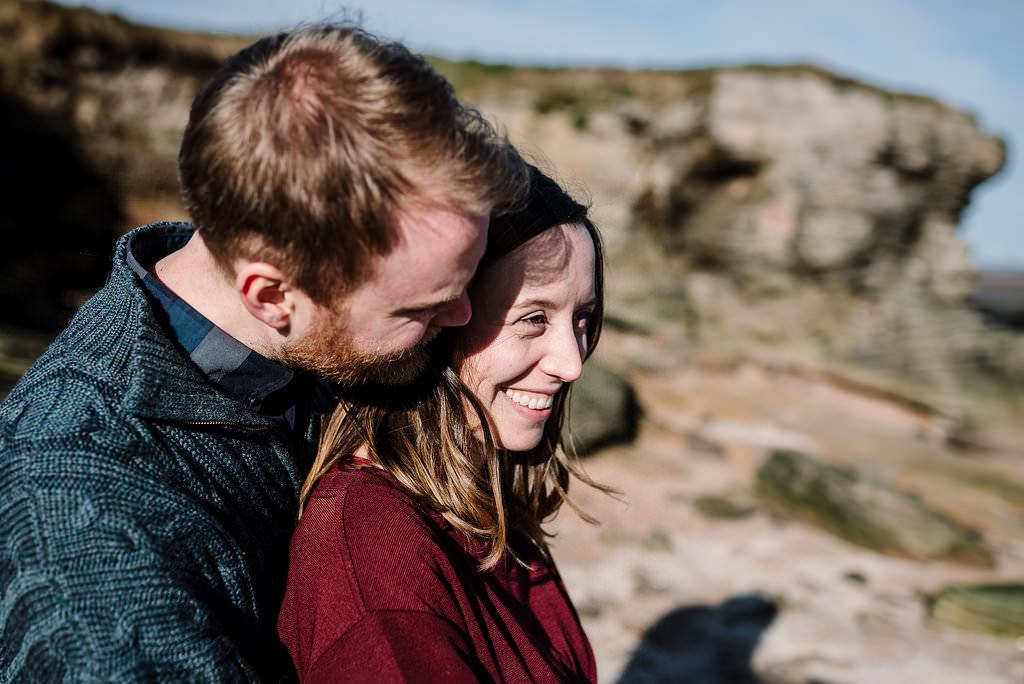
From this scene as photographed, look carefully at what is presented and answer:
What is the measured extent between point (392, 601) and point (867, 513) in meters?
6.71

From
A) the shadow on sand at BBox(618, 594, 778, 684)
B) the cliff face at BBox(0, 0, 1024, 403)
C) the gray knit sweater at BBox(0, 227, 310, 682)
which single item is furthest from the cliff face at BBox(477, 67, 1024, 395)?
the gray knit sweater at BBox(0, 227, 310, 682)

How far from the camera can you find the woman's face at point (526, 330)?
187cm

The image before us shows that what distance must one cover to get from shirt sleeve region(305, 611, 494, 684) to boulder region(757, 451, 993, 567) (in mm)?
6383

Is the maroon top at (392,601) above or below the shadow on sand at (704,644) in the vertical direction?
above

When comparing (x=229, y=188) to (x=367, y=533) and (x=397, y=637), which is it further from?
(x=397, y=637)

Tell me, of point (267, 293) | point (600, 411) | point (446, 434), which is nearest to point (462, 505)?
point (446, 434)

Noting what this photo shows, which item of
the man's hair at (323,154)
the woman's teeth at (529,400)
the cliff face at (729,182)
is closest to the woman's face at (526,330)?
the woman's teeth at (529,400)

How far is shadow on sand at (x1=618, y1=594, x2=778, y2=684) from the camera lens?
463 centimetres

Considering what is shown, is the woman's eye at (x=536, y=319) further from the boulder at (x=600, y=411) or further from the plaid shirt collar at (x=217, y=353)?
the boulder at (x=600, y=411)

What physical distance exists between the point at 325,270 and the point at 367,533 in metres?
0.57

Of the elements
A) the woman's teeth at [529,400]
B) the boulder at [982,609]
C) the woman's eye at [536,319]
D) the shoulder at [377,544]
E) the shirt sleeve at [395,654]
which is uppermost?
the woman's eye at [536,319]

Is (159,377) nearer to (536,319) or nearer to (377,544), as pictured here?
(377,544)

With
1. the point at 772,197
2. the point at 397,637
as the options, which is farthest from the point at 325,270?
the point at 772,197

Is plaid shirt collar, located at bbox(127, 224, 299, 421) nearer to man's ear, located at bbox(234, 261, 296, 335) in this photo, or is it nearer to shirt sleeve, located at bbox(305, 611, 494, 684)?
man's ear, located at bbox(234, 261, 296, 335)
